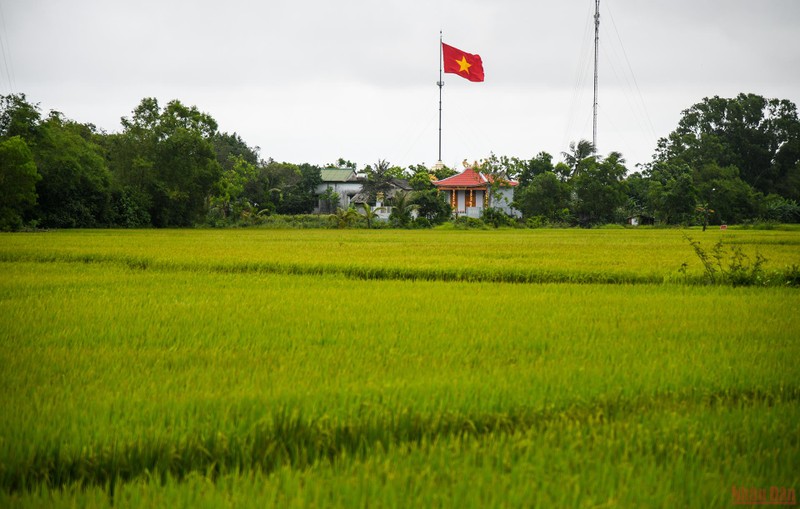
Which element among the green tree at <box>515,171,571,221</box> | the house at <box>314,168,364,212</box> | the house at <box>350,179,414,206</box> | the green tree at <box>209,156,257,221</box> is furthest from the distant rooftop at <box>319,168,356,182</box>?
the green tree at <box>515,171,571,221</box>

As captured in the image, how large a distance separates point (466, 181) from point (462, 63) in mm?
9387

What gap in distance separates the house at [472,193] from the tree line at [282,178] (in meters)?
1.23

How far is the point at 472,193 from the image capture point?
47.2 meters

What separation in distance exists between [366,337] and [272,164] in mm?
Answer: 52435

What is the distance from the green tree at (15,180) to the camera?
961 inches

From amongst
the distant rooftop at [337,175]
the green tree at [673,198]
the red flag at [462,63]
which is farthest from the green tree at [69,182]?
the green tree at [673,198]

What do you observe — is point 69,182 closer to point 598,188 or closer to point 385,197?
point 385,197

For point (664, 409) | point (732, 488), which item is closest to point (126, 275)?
point (664, 409)

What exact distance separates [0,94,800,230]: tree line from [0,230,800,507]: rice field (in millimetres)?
24794

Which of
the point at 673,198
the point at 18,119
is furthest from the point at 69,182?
the point at 673,198

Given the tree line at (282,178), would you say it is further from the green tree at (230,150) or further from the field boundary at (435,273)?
the field boundary at (435,273)

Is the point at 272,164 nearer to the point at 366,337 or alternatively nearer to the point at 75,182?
the point at 75,182

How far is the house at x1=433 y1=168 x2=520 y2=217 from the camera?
1822 inches

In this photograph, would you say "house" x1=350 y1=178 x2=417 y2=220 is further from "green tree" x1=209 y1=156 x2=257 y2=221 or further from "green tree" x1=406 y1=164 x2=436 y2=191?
"green tree" x1=209 y1=156 x2=257 y2=221
